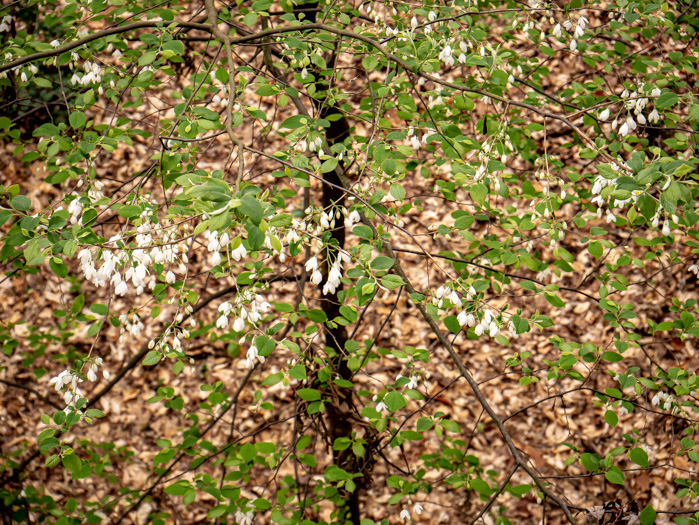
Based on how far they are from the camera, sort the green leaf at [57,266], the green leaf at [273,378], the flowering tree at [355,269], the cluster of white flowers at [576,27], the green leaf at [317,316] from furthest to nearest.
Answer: the cluster of white flowers at [576,27]
the green leaf at [317,316]
the green leaf at [273,378]
the flowering tree at [355,269]
the green leaf at [57,266]

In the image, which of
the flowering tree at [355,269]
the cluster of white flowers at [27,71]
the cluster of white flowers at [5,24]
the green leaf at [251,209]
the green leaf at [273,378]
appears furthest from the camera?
the cluster of white flowers at [5,24]

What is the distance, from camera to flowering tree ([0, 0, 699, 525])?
1.58m

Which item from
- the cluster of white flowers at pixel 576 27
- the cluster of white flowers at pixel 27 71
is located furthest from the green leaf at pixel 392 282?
the cluster of white flowers at pixel 27 71

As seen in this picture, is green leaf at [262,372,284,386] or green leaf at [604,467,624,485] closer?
green leaf at [262,372,284,386]

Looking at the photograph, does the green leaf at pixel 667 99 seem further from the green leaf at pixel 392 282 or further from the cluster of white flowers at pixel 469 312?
the green leaf at pixel 392 282

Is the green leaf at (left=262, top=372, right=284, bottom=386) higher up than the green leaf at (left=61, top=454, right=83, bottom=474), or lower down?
higher up

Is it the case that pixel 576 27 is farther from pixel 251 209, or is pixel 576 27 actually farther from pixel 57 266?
pixel 57 266

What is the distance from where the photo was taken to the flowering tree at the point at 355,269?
1.58 m

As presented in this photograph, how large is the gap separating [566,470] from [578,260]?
1604 mm

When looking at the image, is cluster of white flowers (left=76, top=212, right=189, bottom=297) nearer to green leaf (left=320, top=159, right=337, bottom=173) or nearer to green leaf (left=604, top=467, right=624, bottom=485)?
green leaf (left=320, top=159, right=337, bottom=173)

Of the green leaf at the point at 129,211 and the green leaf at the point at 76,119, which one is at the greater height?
the green leaf at the point at 76,119

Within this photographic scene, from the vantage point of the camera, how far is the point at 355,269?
4.72 feet

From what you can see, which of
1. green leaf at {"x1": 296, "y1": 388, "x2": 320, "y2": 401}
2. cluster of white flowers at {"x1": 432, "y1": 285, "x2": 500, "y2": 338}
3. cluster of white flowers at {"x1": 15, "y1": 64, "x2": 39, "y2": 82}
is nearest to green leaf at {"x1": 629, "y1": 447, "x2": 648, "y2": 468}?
cluster of white flowers at {"x1": 432, "y1": 285, "x2": 500, "y2": 338}

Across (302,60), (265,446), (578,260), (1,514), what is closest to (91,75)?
(302,60)
